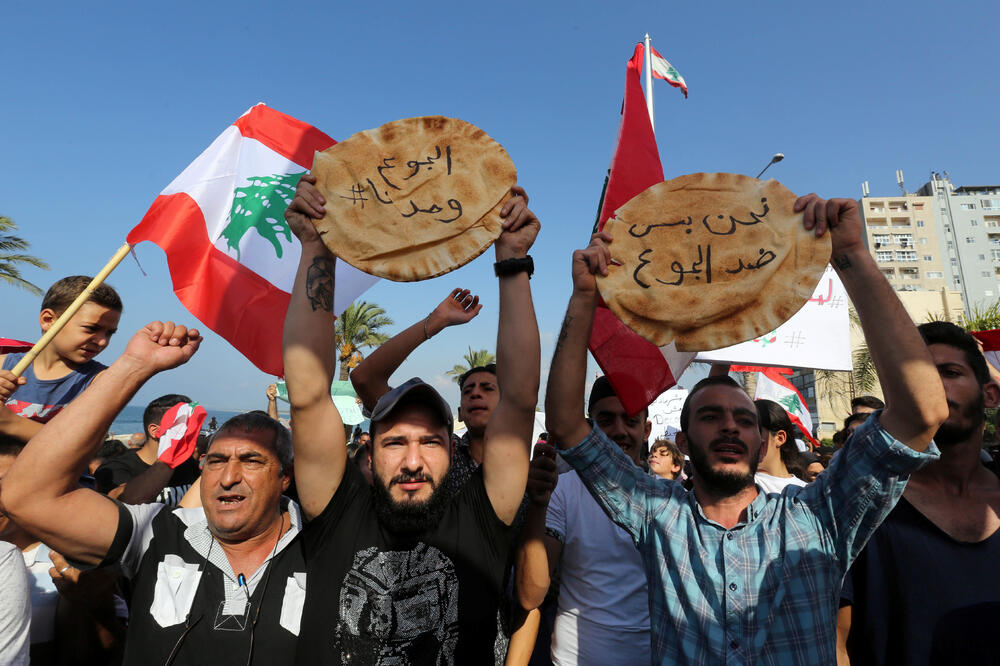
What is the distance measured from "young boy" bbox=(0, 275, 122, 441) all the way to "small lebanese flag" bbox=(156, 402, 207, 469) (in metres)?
0.69

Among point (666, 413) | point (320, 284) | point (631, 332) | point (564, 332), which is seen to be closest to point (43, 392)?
point (320, 284)

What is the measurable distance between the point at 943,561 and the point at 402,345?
2.97m

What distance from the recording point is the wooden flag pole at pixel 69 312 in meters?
2.62

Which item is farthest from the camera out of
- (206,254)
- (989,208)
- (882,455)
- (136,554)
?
(989,208)

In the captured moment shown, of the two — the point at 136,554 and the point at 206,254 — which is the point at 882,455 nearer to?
the point at 136,554

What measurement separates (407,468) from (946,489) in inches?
92.9

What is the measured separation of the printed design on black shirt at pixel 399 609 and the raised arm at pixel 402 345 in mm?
1663

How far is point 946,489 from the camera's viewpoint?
2.49m

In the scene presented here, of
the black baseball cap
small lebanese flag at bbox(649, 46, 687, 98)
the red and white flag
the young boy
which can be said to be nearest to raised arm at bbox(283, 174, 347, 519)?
the black baseball cap

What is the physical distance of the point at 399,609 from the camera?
2.00m

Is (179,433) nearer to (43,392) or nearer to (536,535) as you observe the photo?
(43,392)

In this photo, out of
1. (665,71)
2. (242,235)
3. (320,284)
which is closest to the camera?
(320,284)

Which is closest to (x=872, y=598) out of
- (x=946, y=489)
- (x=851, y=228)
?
(x=946, y=489)

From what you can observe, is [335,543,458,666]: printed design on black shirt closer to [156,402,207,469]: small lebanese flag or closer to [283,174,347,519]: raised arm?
[283,174,347,519]: raised arm
